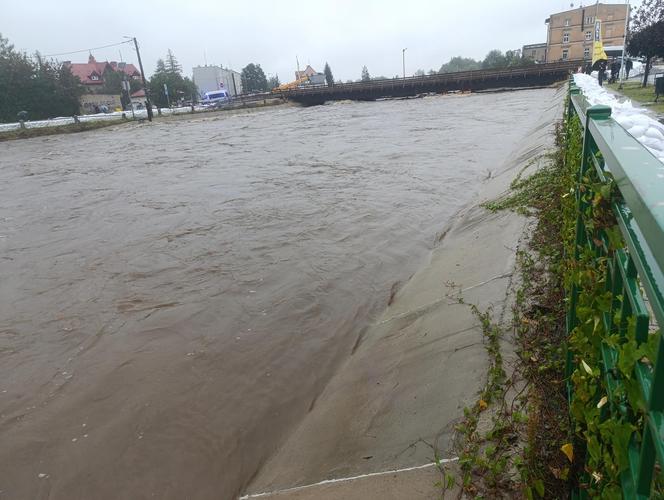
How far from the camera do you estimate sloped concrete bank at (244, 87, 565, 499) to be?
101 inches

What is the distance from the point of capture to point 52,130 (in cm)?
3628

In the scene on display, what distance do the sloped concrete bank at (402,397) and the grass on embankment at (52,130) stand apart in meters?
38.6

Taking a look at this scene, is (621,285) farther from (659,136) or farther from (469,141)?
(469,141)

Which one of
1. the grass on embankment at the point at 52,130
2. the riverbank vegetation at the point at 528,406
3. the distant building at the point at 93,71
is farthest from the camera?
the distant building at the point at 93,71

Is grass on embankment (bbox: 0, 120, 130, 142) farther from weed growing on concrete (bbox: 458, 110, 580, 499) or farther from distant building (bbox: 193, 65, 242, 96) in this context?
distant building (bbox: 193, 65, 242, 96)

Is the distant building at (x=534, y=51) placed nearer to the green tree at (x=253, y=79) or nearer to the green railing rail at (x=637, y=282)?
the green tree at (x=253, y=79)

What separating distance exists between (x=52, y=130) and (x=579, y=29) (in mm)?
74434

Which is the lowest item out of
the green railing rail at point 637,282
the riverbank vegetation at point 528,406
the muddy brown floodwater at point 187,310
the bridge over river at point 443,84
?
the muddy brown floodwater at point 187,310

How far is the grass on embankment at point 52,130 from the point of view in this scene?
34281mm

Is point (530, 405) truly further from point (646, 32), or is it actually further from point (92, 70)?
point (92, 70)

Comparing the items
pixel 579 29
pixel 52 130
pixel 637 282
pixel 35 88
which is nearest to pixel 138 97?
pixel 35 88

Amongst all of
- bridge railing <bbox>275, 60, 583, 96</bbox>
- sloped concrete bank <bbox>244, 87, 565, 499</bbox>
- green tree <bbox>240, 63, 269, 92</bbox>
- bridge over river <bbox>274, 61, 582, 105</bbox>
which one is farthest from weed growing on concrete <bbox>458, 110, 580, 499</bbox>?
green tree <bbox>240, 63, 269, 92</bbox>

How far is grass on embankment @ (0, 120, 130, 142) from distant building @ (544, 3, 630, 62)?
6441cm

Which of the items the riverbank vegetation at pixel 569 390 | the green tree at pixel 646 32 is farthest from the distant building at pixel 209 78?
the riverbank vegetation at pixel 569 390
